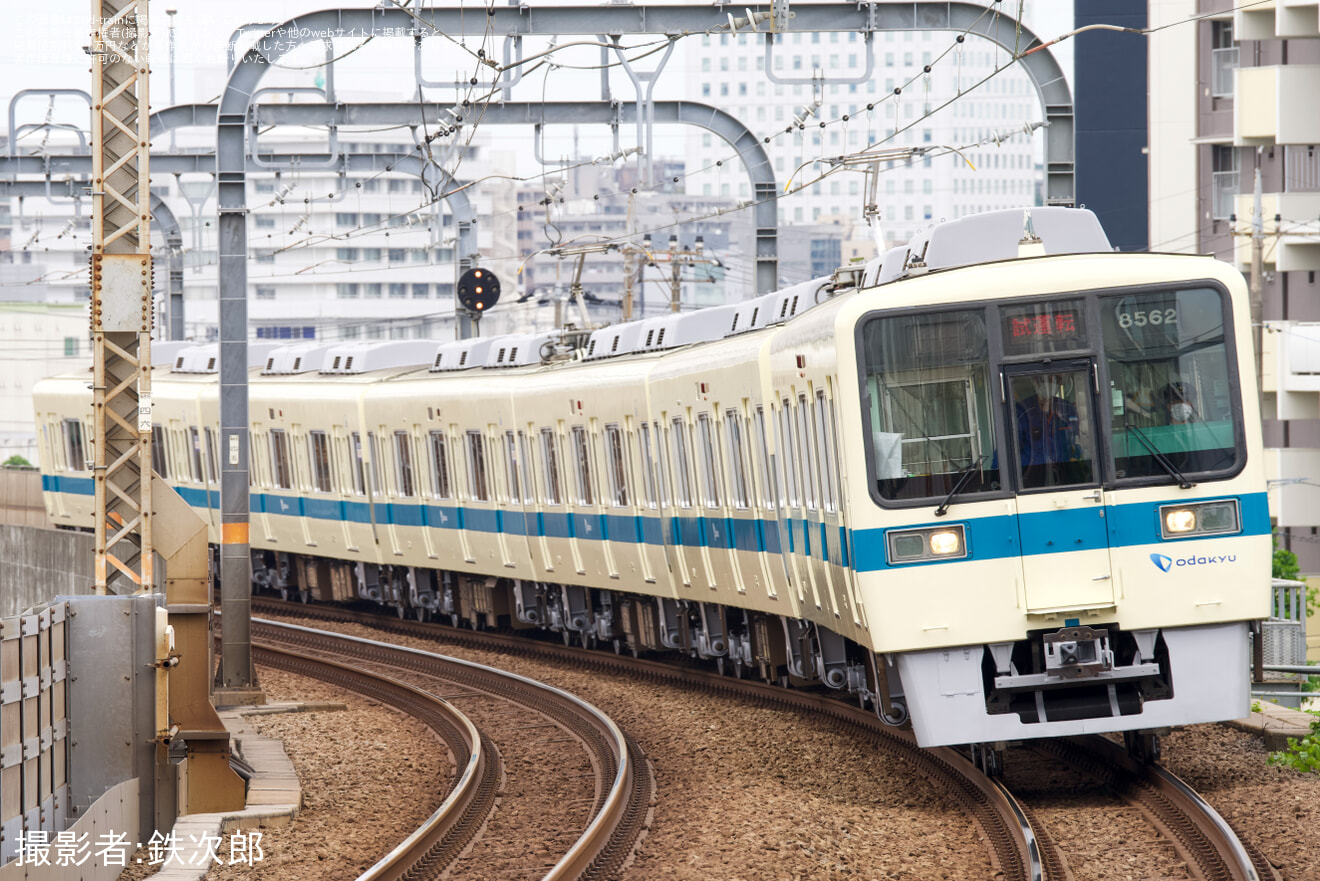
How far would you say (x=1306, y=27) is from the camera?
91.9 ft

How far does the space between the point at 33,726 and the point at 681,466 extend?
7.60 metres

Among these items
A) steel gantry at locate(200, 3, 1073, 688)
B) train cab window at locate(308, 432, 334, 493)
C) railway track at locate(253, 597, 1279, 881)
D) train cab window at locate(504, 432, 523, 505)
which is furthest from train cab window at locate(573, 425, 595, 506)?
train cab window at locate(308, 432, 334, 493)

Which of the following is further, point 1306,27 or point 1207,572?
point 1306,27

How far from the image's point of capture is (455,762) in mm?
13133

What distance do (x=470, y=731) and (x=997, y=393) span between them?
18.5 ft

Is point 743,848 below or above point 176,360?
below

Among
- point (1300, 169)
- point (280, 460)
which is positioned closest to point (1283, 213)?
point (1300, 169)

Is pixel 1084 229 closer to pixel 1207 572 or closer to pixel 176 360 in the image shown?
pixel 1207 572

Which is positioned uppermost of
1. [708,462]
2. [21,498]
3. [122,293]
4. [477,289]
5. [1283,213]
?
[1283,213]

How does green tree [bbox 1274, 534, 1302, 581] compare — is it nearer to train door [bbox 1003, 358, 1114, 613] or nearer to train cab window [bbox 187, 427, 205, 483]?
train door [bbox 1003, 358, 1114, 613]

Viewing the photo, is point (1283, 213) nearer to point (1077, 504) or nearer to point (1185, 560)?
point (1185, 560)

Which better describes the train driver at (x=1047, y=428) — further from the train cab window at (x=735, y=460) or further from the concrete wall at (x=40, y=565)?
the concrete wall at (x=40, y=565)

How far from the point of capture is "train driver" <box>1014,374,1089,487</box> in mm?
9617

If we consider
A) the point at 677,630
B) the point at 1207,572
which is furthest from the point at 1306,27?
the point at 1207,572
